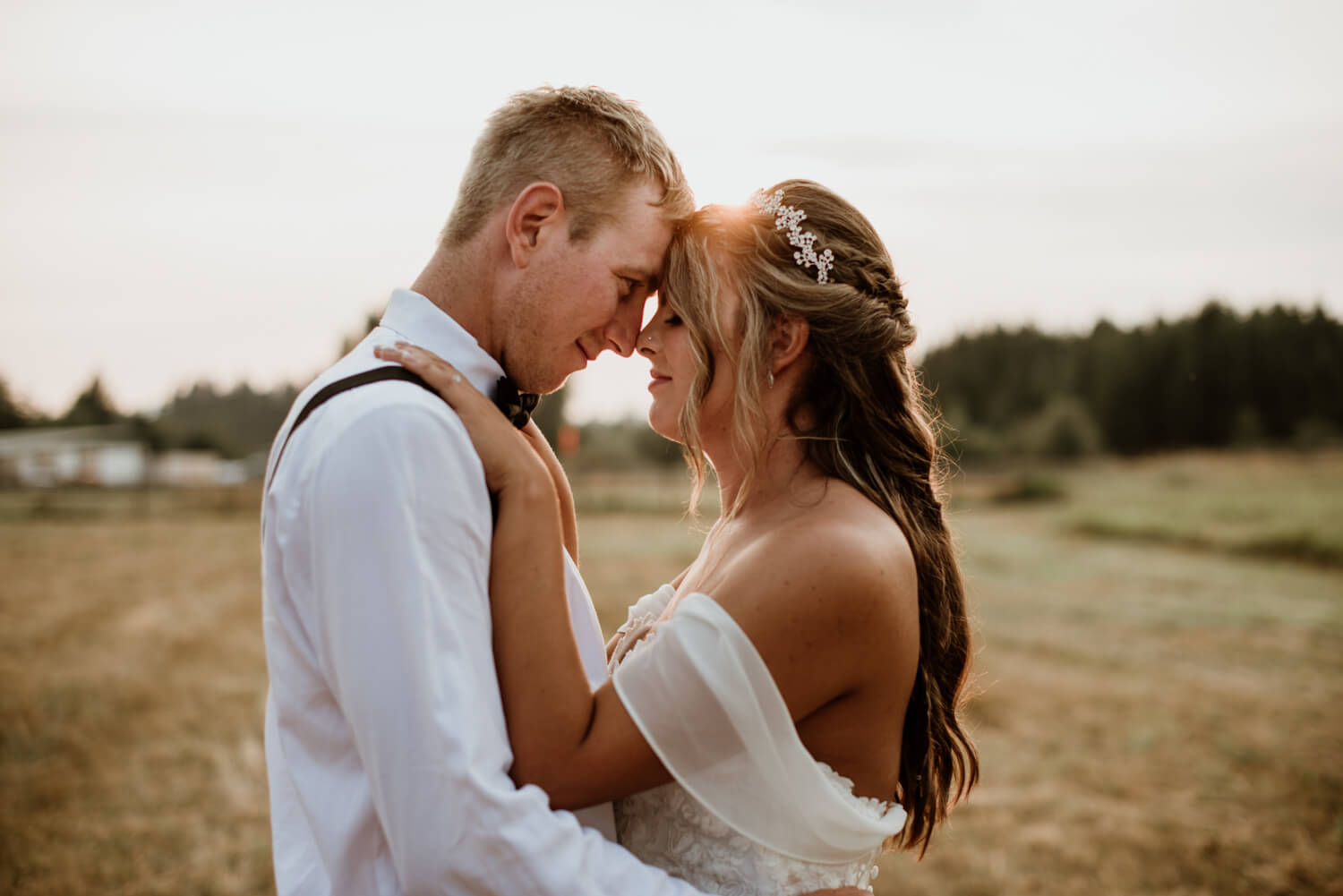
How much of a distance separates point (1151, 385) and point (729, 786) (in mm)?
44087

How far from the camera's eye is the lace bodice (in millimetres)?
2463

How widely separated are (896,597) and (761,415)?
0.70 metres

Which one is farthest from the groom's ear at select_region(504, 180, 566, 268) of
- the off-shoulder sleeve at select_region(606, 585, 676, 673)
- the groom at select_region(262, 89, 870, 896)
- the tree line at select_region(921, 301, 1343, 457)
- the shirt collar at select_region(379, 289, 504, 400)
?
the tree line at select_region(921, 301, 1343, 457)

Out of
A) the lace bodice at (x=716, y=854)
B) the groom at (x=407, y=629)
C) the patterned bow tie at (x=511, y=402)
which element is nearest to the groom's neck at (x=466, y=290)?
the groom at (x=407, y=629)

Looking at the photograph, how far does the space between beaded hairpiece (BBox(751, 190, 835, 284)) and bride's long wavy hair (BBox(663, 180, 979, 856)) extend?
17mm

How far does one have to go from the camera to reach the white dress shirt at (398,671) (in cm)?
175

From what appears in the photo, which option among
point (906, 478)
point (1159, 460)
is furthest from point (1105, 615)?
point (1159, 460)

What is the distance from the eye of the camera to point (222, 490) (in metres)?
41.9

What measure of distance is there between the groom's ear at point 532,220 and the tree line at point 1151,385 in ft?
51.6

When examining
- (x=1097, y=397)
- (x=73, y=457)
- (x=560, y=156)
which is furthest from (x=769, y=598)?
(x=73, y=457)

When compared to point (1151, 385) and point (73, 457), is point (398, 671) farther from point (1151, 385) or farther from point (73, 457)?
point (73, 457)

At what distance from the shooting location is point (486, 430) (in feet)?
6.70

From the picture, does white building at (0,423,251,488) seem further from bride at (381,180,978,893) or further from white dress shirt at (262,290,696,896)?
white dress shirt at (262,290,696,896)

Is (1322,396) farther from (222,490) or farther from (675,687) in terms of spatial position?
(222,490)
